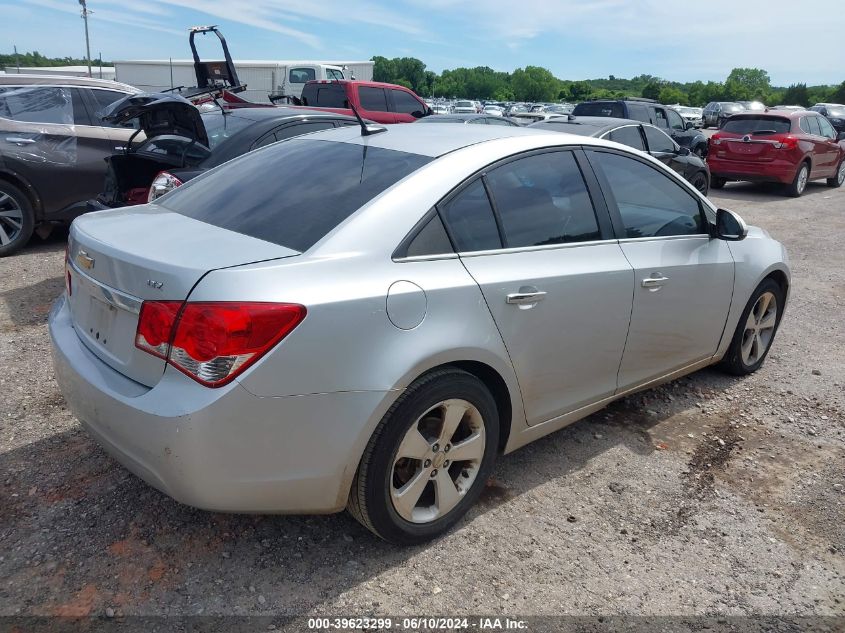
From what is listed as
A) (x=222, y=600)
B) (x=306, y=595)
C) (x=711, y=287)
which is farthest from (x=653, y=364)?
(x=222, y=600)

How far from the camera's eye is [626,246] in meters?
3.44

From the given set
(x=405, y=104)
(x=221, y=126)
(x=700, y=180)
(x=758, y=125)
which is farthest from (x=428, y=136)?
(x=758, y=125)

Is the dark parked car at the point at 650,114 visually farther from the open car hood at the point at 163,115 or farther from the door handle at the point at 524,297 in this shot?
the door handle at the point at 524,297

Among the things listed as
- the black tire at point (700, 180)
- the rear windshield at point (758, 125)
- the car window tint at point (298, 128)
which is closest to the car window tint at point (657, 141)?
the black tire at point (700, 180)

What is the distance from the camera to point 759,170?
1380 centimetres

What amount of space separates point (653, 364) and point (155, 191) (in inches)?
160

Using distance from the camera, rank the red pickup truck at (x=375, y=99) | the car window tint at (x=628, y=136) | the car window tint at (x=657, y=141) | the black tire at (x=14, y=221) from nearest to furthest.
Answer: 1. the black tire at (x=14, y=221)
2. the car window tint at (x=628, y=136)
3. the car window tint at (x=657, y=141)
4. the red pickup truck at (x=375, y=99)

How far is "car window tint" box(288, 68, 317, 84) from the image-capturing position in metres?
25.0

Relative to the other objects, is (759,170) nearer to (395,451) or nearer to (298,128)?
(298,128)

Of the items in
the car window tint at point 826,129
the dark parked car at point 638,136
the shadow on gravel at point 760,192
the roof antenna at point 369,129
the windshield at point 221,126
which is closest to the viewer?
the roof antenna at point 369,129

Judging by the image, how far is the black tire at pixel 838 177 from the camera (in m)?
15.9

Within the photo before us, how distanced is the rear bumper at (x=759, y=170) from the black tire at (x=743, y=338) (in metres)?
10.3

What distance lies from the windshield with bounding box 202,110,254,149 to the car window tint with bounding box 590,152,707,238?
12.6 feet

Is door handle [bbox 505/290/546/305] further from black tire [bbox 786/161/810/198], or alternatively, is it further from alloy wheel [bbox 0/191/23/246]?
black tire [bbox 786/161/810/198]
